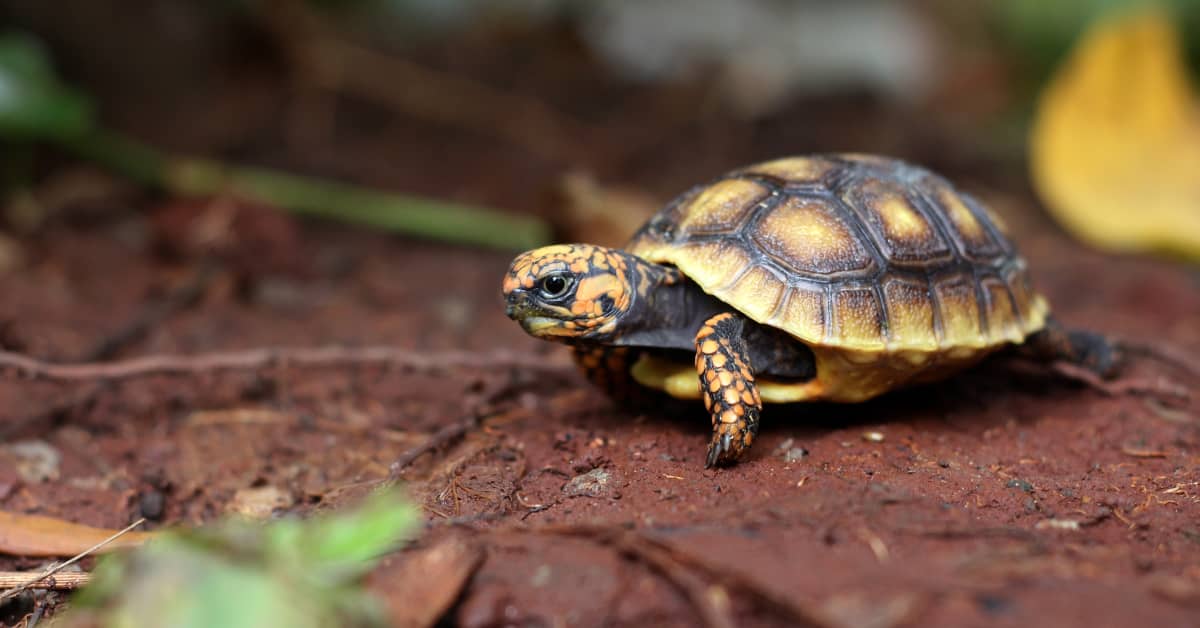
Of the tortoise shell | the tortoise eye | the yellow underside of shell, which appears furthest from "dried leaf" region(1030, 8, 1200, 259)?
the tortoise eye

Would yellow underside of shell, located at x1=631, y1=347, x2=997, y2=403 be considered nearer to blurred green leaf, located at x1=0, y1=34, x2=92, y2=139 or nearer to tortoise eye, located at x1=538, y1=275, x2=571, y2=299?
tortoise eye, located at x1=538, y1=275, x2=571, y2=299

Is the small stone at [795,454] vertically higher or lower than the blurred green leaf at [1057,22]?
lower

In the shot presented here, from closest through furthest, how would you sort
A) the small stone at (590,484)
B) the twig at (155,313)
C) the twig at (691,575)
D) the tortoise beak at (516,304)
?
the twig at (691,575)
the small stone at (590,484)
the tortoise beak at (516,304)
the twig at (155,313)

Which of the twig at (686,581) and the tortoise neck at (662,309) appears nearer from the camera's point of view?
the twig at (686,581)

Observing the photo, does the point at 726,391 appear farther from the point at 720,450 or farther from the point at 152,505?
the point at 152,505

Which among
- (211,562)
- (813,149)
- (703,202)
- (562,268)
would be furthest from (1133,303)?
(211,562)

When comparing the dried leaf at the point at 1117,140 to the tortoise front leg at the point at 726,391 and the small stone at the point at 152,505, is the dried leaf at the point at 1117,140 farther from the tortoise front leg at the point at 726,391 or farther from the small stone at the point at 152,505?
the small stone at the point at 152,505

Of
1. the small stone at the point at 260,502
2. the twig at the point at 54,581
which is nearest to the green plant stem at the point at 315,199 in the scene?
the small stone at the point at 260,502

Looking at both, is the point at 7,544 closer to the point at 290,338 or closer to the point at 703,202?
the point at 290,338
